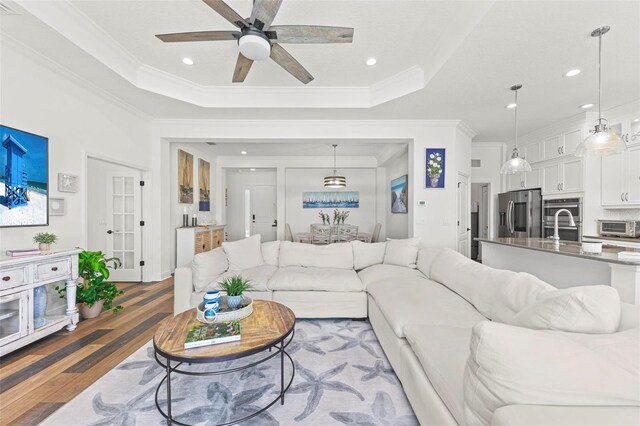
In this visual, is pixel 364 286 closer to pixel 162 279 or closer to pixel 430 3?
pixel 430 3

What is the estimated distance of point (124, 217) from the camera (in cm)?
430

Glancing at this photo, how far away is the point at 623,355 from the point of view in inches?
33.9

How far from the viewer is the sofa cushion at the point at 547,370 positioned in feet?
2.59

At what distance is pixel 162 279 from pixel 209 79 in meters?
3.32

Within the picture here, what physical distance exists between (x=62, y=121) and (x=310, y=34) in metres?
2.98

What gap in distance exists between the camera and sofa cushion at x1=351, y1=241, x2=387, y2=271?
3.47 m

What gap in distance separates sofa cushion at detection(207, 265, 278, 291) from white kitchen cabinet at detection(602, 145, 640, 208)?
16.3 feet

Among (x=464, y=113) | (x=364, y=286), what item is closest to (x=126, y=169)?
(x=364, y=286)

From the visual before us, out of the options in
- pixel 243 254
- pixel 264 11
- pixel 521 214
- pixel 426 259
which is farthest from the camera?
pixel 521 214

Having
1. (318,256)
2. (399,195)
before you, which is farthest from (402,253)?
(399,195)

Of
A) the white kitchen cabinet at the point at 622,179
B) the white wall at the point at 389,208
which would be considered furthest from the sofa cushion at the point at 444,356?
the white kitchen cabinet at the point at 622,179

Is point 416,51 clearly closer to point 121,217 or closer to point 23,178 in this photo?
point 23,178

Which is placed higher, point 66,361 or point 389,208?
point 389,208

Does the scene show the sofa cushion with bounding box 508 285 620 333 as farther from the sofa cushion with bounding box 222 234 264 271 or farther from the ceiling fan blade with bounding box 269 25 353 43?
the sofa cushion with bounding box 222 234 264 271
